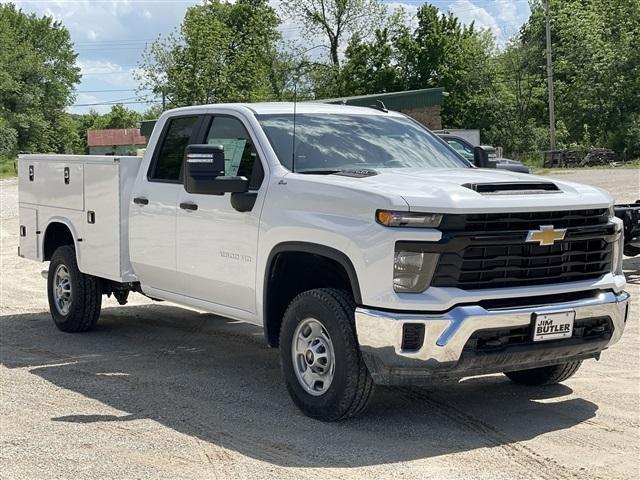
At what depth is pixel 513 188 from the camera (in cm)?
579

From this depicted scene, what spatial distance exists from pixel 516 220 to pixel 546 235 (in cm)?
25

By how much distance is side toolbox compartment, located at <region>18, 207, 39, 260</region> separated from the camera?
31.9 feet

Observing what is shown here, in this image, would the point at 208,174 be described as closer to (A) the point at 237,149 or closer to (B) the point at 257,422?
(A) the point at 237,149

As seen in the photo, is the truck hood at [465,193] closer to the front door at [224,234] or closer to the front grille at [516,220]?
the front grille at [516,220]

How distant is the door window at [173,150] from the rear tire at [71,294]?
167 centimetres

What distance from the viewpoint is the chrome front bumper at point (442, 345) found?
534cm

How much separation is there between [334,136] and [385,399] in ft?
6.43

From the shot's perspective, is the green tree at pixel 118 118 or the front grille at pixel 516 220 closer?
the front grille at pixel 516 220

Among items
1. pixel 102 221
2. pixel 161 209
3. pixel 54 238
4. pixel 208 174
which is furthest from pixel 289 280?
pixel 54 238

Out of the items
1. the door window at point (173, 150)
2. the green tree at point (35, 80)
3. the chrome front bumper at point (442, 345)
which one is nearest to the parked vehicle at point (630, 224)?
the door window at point (173, 150)

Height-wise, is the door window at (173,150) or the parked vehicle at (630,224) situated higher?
the door window at (173,150)

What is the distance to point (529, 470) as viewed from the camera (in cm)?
500

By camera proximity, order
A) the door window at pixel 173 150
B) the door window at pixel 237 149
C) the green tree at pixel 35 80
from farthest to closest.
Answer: the green tree at pixel 35 80 < the door window at pixel 173 150 < the door window at pixel 237 149

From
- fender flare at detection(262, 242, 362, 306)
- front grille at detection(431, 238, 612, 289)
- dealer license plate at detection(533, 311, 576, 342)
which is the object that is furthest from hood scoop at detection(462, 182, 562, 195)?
fender flare at detection(262, 242, 362, 306)
